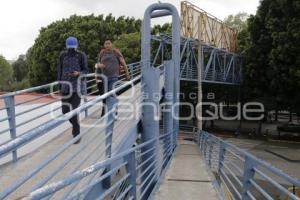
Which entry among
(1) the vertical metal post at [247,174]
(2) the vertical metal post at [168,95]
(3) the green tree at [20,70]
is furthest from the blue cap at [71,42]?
(3) the green tree at [20,70]

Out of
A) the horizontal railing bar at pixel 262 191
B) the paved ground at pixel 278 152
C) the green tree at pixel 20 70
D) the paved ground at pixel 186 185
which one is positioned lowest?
the paved ground at pixel 278 152

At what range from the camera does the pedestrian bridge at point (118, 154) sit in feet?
10.8

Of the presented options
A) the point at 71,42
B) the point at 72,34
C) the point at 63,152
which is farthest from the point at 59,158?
the point at 72,34

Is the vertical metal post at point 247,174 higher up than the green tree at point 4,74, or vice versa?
the green tree at point 4,74

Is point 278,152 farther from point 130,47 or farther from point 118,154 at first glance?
point 118,154

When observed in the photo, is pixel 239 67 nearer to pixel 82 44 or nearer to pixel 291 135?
pixel 291 135

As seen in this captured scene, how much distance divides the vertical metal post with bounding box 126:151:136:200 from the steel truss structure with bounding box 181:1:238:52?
22.8 meters

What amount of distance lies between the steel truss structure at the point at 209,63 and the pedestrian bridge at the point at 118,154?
13.2 meters

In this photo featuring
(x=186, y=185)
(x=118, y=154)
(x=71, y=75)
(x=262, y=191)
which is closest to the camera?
(x=118, y=154)

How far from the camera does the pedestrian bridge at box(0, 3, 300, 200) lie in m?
3.28

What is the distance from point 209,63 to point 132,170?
2647 cm

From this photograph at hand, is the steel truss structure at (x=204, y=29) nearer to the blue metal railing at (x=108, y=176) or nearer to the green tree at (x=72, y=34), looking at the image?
the green tree at (x=72, y=34)

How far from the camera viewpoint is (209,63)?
30203mm

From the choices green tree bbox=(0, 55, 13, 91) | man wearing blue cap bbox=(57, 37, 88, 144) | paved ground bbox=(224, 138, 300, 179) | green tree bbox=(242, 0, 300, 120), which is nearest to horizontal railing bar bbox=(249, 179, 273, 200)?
man wearing blue cap bbox=(57, 37, 88, 144)
